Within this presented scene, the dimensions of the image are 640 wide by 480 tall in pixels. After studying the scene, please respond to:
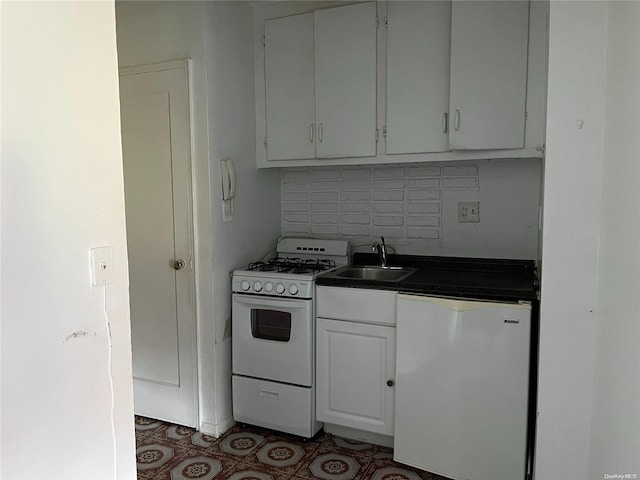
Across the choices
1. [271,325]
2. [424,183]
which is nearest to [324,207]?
[424,183]

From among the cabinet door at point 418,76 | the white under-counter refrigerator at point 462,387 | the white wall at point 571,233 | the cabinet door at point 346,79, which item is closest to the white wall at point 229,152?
the cabinet door at point 346,79

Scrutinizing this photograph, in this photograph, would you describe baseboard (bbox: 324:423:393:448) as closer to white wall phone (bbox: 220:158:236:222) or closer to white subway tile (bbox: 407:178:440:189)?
white wall phone (bbox: 220:158:236:222)

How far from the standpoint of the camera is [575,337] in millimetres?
1724

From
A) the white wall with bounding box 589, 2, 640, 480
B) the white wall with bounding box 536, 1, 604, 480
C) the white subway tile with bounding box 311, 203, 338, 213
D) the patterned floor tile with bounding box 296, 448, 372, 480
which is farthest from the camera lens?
the white subway tile with bounding box 311, 203, 338, 213

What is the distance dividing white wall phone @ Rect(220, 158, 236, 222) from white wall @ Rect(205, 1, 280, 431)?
0.03 m

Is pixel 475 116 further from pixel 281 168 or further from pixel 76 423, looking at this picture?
pixel 76 423

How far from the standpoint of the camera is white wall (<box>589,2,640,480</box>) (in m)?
1.22

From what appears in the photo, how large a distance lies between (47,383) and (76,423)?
0.50ft

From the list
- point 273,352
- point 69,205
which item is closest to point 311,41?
point 273,352

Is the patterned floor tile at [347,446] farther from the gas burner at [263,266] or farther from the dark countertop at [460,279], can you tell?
the gas burner at [263,266]

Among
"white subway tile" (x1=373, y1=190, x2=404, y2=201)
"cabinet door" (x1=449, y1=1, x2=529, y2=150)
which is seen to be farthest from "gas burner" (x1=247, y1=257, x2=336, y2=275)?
"cabinet door" (x1=449, y1=1, x2=529, y2=150)

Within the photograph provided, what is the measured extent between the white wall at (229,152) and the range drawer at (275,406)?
0.38ft

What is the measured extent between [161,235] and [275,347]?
2.98 feet

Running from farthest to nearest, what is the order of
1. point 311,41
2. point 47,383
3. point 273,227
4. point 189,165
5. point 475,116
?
point 273,227 < point 311,41 < point 189,165 < point 475,116 < point 47,383
